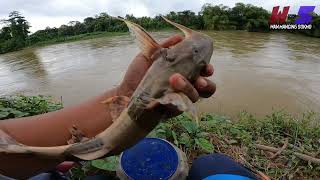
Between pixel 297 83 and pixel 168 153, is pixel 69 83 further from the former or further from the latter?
pixel 168 153

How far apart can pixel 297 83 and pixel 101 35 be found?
1856 cm

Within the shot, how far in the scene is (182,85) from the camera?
134 cm

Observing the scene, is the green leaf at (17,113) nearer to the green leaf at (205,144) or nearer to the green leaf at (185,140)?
the green leaf at (185,140)

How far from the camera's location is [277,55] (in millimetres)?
12328

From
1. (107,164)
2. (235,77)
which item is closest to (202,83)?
(107,164)

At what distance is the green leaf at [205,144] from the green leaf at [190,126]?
0.17 m

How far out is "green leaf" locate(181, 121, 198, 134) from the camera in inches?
130

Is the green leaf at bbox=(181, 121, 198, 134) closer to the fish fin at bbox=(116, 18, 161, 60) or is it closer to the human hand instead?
the human hand

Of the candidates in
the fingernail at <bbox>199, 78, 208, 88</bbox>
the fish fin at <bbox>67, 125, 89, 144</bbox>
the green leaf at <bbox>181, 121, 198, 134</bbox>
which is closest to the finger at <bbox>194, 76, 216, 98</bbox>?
the fingernail at <bbox>199, 78, 208, 88</bbox>

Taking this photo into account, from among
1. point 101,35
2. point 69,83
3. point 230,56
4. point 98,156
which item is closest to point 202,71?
point 98,156

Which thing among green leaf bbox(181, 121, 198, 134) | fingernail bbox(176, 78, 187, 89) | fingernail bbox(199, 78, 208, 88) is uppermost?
fingernail bbox(176, 78, 187, 89)

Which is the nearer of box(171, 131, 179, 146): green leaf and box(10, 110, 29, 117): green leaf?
box(171, 131, 179, 146): green leaf

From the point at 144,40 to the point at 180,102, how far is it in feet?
1.05

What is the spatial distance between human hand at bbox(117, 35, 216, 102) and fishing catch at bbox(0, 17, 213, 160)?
0.03m
